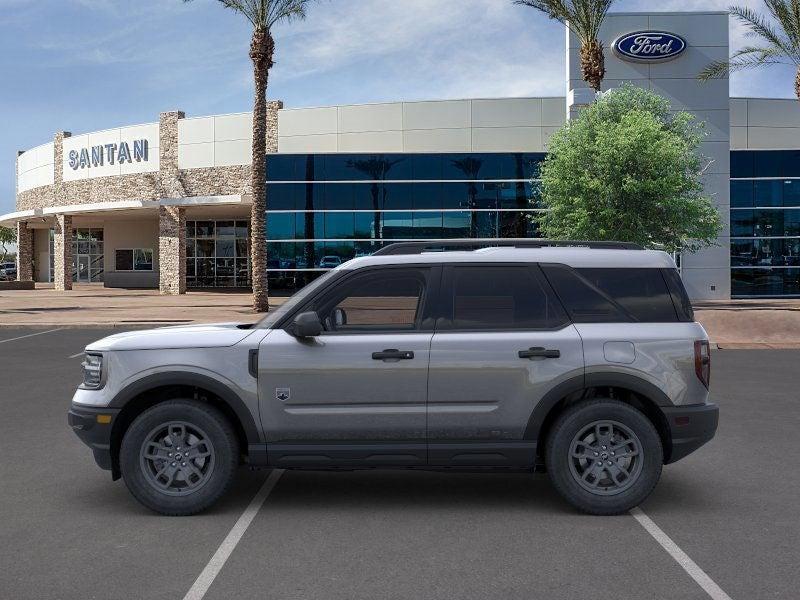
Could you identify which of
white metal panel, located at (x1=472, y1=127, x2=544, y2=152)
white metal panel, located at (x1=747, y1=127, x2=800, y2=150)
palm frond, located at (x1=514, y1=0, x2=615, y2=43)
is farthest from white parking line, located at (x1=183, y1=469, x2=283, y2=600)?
white metal panel, located at (x1=747, y1=127, x2=800, y2=150)

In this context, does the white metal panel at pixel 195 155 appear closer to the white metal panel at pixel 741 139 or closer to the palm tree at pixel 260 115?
the palm tree at pixel 260 115

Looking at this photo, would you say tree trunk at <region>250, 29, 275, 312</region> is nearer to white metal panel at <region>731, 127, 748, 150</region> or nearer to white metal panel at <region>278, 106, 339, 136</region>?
white metal panel at <region>278, 106, 339, 136</region>

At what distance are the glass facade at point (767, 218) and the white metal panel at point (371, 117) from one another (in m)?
15.2

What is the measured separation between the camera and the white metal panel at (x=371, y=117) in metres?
39.0

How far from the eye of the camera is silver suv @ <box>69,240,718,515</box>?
5.59 m

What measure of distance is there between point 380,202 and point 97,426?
109 feet

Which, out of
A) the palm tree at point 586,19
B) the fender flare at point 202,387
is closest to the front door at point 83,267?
the palm tree at point 586,19

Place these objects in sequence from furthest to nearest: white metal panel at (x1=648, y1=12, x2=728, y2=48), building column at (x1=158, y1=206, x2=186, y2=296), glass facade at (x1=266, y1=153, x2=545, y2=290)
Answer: building column at (x1=158, y1=206, x2=186, y2=296) < glass facade at (x1=266, y1=153, x2=545, y2=290) < white metal panel at (x1=648, y1=12, x2=728, y2=48)

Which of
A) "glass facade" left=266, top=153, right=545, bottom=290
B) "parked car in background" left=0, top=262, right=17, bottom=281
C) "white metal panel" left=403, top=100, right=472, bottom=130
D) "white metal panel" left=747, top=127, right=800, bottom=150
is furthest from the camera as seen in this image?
"parked car in background" left=0, top=262, right=17, bottom=281

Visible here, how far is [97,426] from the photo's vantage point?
566 cm

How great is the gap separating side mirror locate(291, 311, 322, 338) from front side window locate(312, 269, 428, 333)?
28cm

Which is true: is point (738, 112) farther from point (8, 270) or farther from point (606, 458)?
point (8, 270)

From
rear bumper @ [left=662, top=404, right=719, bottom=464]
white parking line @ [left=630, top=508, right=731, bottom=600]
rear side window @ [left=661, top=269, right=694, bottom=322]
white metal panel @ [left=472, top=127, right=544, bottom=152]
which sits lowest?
white parking line @ [left=630, top=508, right=731, bottom=600]

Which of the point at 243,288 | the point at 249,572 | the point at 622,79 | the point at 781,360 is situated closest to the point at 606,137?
the point at 622,79
